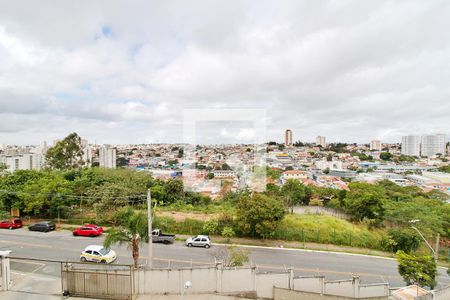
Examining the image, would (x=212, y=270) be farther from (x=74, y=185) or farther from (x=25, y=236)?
(x=74, y=185)

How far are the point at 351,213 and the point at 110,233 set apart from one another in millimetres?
19016

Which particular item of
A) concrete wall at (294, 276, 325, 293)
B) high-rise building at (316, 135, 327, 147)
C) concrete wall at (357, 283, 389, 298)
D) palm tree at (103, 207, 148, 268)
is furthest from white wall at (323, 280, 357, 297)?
high-rise building at (316, 135, 327, 147)

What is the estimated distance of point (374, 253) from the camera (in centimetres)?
1504

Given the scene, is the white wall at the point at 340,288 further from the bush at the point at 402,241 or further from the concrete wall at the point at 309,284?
the bush at the point at 402,241

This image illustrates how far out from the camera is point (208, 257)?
1307 cm

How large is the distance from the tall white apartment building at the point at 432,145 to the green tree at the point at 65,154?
414 feet

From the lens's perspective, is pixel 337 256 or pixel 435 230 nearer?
pixel 337 256

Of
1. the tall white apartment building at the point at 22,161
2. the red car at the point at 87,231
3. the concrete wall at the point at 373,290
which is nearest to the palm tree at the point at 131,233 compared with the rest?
the red car at the point at 87,231

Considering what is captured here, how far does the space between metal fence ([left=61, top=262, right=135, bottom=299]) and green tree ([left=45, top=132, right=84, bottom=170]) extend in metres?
23.7

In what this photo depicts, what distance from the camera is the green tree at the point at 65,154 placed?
27.4m

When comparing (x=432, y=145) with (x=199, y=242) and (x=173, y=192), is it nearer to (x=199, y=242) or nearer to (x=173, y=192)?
(x=173, y=192)

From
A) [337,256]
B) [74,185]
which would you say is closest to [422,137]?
[337,256]

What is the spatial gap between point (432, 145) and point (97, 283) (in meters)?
133

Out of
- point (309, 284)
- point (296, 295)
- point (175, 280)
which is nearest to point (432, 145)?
point (309, 284)
